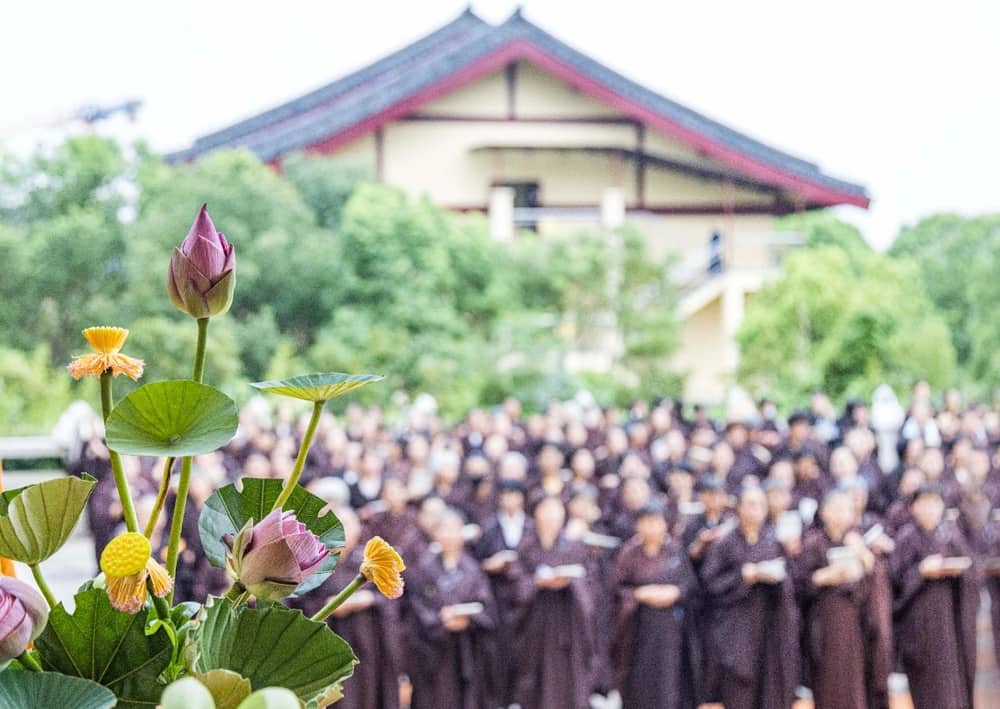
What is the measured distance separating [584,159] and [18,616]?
18.2 metres

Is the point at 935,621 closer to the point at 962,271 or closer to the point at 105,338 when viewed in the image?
the point at 105,338

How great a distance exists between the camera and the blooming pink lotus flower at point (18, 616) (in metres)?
Result: 0.77

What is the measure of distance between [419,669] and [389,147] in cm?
1312

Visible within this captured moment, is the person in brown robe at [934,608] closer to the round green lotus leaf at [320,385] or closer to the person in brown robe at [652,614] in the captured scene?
the person in brown robe at [652,614]

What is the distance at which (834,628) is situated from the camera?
6.40m

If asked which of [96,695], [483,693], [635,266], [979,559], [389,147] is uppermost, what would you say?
[389,147]

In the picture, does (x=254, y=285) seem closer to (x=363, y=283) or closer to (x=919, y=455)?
(x=363, y=283)

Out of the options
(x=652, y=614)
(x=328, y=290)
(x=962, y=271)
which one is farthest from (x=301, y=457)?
(x=962, y=271)

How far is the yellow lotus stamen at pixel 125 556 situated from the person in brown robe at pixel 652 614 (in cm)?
566

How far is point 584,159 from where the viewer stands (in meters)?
18.8

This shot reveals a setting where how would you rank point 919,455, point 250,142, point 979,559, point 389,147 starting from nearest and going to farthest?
1. point 979,559
2. point 919,455
3. point 389,147
4. point 250,142

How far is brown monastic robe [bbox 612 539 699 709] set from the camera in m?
6.39

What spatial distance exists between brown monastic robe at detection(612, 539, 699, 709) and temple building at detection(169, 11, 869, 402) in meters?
11.7

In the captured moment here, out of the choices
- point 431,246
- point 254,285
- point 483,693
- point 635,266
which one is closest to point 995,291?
point 635,266
